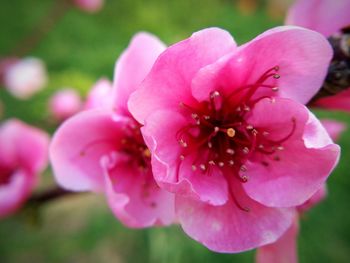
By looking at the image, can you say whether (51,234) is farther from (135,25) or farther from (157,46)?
(157,46)

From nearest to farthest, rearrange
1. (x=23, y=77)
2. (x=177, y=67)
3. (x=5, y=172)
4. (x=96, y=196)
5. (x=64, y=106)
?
(x=177, y=67), (x=5, y=172), (x=64, y=106), (x=23, y=77), (x=96, y=196)

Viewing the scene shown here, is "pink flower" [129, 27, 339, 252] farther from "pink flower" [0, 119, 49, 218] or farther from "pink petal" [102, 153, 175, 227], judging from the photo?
"pink flower" [0, 119, 49, 218]

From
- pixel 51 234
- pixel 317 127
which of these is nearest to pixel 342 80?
pixel 317 127

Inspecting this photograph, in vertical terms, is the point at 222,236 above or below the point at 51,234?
above

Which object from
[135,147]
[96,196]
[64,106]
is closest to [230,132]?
[135,147]

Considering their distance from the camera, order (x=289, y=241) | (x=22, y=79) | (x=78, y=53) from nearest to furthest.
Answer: (x=289, y=241) < (x=22, y=79) < (x=78, y=53)

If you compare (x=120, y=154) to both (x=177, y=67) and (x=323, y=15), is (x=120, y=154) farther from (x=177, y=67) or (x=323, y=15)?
(x=323, y=15)
